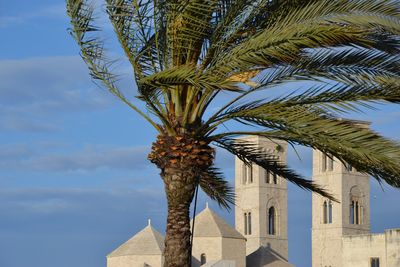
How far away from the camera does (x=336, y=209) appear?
68.2 meters

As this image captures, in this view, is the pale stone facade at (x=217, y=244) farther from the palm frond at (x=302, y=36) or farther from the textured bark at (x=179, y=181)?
the palm frond at (x=302, y=36)

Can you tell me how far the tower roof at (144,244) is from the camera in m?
56.8

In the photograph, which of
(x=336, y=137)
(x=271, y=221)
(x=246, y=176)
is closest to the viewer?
(x=336, y=137)

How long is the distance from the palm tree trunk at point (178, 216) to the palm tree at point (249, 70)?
13mm

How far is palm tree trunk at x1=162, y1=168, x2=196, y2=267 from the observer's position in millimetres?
12445

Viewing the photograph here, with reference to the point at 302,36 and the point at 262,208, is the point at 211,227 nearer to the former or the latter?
the point at 262,208

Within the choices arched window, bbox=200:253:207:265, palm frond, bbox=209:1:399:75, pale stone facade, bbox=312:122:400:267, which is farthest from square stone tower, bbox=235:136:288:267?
palm frond, bbox=209:1:399:75

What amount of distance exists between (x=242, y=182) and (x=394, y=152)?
6246 cm

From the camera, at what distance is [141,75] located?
40.2 feet

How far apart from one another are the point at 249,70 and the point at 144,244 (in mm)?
46204

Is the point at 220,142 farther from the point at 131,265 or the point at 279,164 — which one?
the point at 131,265

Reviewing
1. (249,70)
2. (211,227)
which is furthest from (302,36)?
(211,227)

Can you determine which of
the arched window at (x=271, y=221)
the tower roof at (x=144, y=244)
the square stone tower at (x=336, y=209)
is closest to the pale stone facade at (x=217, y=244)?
the tower roof at (x=144, y=244)

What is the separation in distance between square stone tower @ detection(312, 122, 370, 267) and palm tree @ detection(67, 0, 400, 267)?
2171 inches
